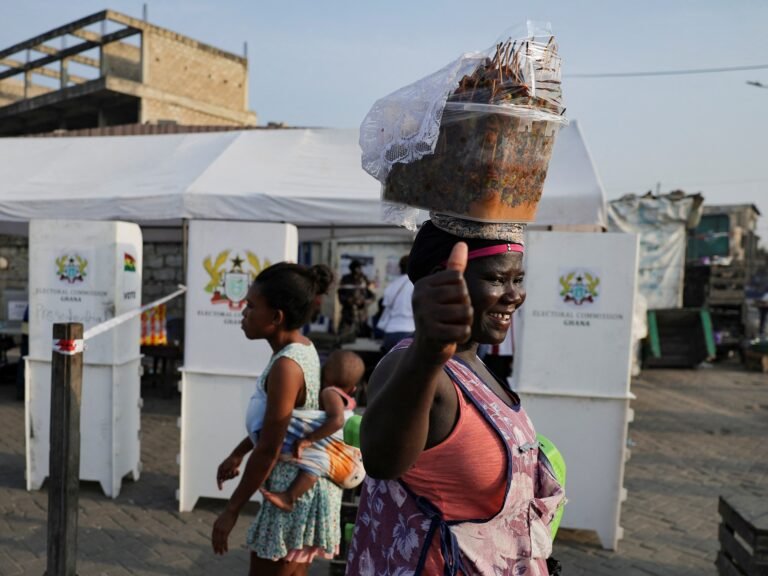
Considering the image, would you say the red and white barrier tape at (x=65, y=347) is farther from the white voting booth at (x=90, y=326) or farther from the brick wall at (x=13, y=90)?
the brick wall at (x=13, y=90)

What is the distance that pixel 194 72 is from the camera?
60.1 feet

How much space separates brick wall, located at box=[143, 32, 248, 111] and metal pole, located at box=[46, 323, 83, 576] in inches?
613

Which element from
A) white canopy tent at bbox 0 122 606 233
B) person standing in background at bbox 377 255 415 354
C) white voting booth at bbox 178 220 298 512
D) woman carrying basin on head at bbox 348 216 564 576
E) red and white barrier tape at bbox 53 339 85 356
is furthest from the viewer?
person standing in background at bbox 377 255 415 354

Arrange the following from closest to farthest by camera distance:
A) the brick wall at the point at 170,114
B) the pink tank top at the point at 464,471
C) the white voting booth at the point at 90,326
A: 1. the pink tank top at the point at 464,471
2. the white voting booth at the point at 90,326
3. the brick wall at the point at 170,114

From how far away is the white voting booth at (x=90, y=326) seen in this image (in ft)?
17.1

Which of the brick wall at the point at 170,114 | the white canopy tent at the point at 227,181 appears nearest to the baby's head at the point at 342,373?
the white canopy tent at the point at 227,181

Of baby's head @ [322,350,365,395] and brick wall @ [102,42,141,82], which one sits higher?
brick wall @ [102,42,141,82]

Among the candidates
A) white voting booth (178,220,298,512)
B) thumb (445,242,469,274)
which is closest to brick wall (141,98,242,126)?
white voting booth (178,220,298,512)

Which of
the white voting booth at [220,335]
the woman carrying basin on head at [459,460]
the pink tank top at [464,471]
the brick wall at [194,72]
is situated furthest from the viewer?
the brick wall at [194,72]

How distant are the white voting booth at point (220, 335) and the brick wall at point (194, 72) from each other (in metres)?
13.7

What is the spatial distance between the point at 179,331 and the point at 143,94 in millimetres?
9088

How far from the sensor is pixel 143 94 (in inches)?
659

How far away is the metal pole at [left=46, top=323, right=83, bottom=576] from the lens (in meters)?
3.04

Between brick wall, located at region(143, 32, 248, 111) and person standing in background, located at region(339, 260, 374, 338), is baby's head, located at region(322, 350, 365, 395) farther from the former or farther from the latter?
brick wall, located at region(143, 32, 248, 111)
